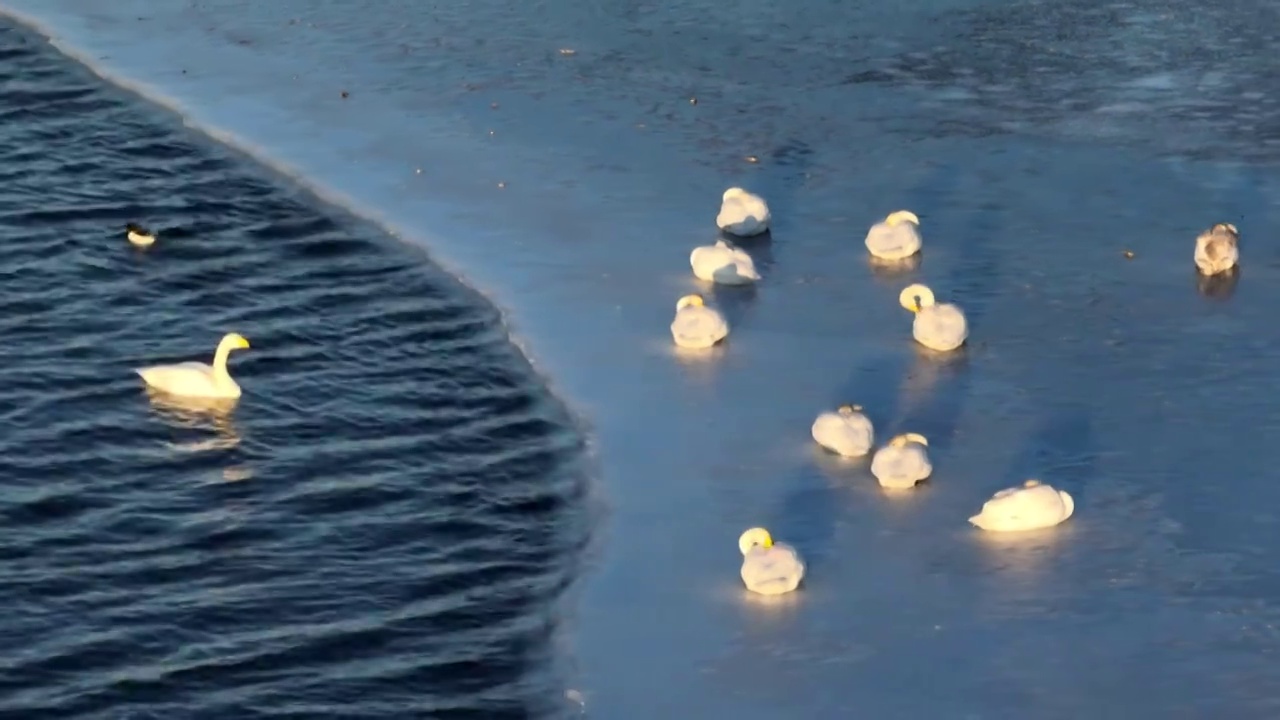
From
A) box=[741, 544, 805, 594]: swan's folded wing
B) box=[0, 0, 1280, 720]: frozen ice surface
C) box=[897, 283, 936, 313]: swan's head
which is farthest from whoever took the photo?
box=[897, 283, 936, 313]: swan's head

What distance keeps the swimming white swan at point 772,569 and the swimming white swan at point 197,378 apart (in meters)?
4.34

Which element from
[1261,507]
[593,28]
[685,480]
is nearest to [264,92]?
[593,28]

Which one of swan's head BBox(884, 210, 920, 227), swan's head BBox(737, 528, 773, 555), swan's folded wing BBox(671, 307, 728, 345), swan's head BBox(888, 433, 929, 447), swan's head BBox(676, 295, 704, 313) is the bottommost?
swan's head BBox(737, 528, 773, 555)

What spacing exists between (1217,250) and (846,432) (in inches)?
152

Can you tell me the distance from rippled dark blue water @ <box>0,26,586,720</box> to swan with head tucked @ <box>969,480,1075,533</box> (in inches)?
86.3

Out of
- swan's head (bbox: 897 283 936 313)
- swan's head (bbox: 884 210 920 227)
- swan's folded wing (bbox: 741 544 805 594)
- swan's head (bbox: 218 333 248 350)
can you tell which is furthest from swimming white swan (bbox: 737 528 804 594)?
swan's head (bbox: 884 210 920 227)

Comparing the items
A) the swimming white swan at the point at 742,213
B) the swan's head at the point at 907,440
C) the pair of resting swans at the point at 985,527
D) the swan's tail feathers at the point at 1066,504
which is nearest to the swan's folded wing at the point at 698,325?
the swimming white swan at the point at 742,213

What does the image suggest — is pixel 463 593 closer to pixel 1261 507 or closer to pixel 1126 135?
pixel 1261 507

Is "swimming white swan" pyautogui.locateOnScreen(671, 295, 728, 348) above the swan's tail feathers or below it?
above

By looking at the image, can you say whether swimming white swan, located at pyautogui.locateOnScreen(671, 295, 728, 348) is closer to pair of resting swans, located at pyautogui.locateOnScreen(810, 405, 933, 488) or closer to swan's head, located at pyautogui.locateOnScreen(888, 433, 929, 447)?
pair of resting swans, located at pyautogui.locateOnScreen(810, 405, 933, 488)

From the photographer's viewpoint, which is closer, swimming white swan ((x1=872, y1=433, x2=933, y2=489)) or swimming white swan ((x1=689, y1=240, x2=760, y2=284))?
swimming white swan ((x1=872, y1=433, x2=933, y2=489))

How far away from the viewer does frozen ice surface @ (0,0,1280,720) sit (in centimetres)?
1016

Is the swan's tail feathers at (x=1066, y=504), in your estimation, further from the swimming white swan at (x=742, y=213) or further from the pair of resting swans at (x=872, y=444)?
the swimming white swan at (x=742, y=213)

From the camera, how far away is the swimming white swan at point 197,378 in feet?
44.1
